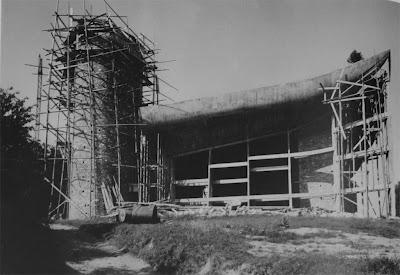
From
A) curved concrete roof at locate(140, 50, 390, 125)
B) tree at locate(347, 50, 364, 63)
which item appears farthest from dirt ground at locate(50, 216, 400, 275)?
tree at locate(347, 50, 364, 63)

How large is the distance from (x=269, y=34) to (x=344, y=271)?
Answer: 6.21 metres

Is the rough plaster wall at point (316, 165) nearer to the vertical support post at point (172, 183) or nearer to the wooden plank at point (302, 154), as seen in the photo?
the wooden plank at point (302, 154)

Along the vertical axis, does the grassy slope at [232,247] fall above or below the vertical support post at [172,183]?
below

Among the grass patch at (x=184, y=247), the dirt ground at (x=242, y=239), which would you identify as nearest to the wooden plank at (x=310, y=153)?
the dirt ground at (x=242, y=239)

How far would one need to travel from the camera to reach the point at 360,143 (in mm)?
14305

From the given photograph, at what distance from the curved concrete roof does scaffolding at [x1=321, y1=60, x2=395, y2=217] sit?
11.8 inches

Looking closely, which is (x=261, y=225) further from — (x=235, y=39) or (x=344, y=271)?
(x=235, y=39)

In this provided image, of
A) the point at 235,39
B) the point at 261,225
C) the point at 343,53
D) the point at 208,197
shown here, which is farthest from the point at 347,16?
the point at 208,197

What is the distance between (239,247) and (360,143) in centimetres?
746

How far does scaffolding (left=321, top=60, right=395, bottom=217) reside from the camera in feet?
44.3

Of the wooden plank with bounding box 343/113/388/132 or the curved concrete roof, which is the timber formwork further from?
the curved concrete roof

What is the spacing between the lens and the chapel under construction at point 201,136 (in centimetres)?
1442

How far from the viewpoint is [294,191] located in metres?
16.5

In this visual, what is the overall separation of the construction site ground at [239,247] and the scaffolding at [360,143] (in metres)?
2.11
